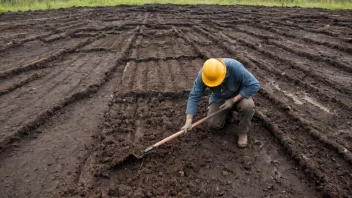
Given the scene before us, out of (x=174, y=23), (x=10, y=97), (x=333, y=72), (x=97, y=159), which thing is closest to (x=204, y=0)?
(x=174, y=23)

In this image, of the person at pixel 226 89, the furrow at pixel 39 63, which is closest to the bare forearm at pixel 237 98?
the person at pixel 226 89

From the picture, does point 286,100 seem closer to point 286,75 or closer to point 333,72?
point 286,75

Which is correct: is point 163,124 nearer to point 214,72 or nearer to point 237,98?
point 237,98

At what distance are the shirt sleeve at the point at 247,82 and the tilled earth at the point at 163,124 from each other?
76 cm

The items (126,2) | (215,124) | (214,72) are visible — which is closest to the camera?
(214,72)

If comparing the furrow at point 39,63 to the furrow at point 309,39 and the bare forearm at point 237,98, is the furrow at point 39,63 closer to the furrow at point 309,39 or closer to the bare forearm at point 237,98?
the bare forearm at point 237,98

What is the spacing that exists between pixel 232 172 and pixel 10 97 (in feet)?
14.5

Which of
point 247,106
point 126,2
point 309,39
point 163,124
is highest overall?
point 126,2

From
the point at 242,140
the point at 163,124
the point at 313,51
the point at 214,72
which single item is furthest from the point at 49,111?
the point at 313,51

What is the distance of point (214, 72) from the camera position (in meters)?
3.32

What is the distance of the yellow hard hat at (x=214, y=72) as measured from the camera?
3.32 m

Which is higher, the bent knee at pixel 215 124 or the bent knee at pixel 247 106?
the bent knee at pixel 247 106

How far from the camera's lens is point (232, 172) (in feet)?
11.0

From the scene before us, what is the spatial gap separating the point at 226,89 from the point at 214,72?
0.58 meters
